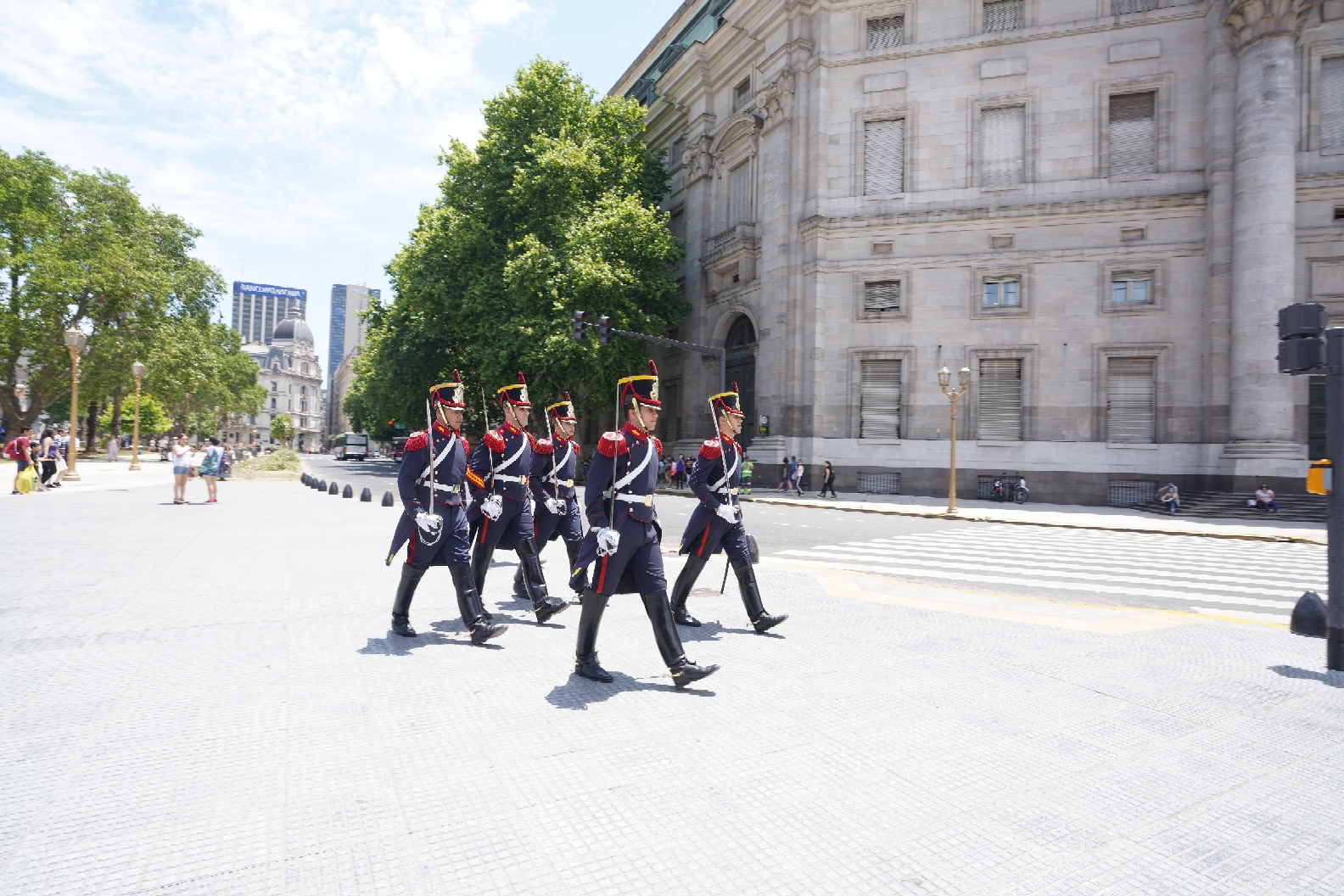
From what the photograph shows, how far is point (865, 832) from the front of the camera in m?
3.19

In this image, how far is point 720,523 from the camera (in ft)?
22.6

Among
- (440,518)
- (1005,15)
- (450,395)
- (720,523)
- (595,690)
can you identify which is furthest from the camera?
(1005,15)

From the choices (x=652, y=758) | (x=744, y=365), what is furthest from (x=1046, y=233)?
(x=652, y=758)

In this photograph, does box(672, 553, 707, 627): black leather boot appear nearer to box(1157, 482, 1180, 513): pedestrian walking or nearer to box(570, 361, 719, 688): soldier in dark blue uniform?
box(570, 361, 719, 688): soldier in dark blue uniform

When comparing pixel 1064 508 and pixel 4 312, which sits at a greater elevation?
pixel 4 312

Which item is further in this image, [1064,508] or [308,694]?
[1064,508]

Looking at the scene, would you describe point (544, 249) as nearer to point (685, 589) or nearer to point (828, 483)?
point (828, 483)

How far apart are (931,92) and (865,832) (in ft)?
103

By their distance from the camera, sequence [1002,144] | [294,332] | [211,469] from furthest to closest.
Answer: [294,332], [1002,144], [211,469]

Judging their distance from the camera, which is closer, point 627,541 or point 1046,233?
point 627,541

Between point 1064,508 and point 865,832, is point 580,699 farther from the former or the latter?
point 1064,508

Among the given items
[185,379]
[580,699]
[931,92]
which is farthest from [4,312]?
[580,699]

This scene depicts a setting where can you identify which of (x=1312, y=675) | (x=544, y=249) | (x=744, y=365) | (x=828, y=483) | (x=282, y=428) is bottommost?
(x=1312, y=675)

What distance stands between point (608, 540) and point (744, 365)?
1191 inches
